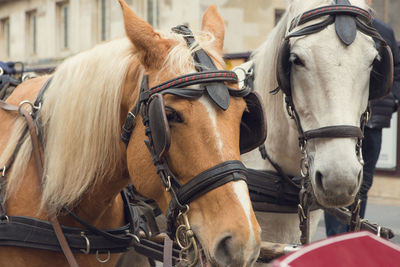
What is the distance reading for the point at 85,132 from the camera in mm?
2037

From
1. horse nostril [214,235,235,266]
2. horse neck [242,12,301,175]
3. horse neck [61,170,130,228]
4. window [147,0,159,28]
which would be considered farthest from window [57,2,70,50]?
horse nostril [214,235,235,266]

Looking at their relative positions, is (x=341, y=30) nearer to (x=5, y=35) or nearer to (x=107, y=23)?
(x=107, y=23)

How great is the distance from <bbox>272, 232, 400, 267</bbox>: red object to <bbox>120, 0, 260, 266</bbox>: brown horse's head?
1.94 feet

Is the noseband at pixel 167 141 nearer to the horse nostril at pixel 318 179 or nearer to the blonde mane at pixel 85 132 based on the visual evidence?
the blonde mane at pixel 85 132

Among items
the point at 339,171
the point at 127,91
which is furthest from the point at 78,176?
the point at 339,171

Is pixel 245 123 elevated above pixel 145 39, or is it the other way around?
pixel 145 39

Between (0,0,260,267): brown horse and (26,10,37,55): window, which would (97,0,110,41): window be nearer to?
(26,10,37,55): window

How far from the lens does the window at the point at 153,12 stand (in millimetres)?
13745

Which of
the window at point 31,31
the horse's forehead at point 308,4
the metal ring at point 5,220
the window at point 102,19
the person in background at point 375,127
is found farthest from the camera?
the window at point 31,31

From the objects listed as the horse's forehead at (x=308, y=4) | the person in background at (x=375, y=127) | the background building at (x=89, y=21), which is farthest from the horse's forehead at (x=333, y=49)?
the background building at (x=89, y=21)

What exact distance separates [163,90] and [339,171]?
0.83 metres

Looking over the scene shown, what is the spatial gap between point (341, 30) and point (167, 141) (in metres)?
1.11

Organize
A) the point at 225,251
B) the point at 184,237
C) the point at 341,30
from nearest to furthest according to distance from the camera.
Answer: the point at 225,251
the point at 184,237
the point at 341,30

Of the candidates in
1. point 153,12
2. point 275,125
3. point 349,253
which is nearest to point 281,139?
point 275,125
